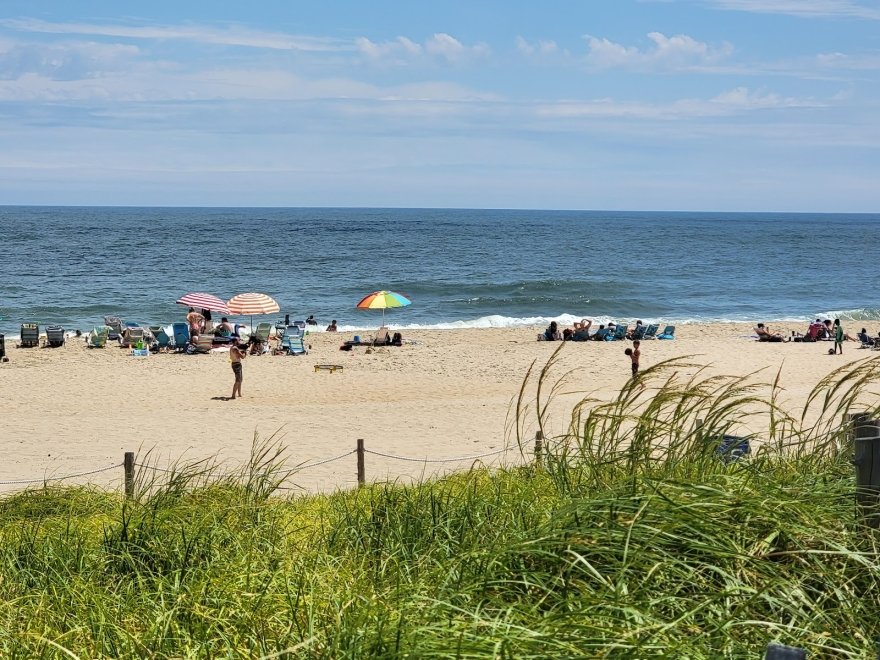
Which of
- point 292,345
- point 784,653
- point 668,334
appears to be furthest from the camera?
point 668,334

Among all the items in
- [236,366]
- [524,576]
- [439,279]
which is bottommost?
[236,366]

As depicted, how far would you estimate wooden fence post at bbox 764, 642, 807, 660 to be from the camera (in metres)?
1.77

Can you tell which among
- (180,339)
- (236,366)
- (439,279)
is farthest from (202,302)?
(439,279)

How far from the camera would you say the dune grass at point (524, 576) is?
103 inches

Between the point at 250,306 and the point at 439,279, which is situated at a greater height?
the point at 250,306

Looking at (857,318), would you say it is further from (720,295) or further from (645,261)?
(645,261)

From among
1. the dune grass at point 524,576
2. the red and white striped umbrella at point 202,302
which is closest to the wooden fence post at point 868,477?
the dune grass at point 524,576

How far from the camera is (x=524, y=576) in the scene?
3.02m

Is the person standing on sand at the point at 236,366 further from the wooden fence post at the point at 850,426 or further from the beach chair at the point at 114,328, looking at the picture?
the wooden fence post at the point at 850,426

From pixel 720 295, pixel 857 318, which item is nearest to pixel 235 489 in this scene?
pixel 857 318

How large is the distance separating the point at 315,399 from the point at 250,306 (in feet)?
24.7

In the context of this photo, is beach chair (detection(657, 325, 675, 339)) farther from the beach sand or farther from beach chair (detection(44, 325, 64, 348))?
beach chair (detection(44, 325, 64, 348))

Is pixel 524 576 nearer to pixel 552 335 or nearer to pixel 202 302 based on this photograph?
pixel 202 302

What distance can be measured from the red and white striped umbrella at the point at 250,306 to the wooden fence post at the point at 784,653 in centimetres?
2271
